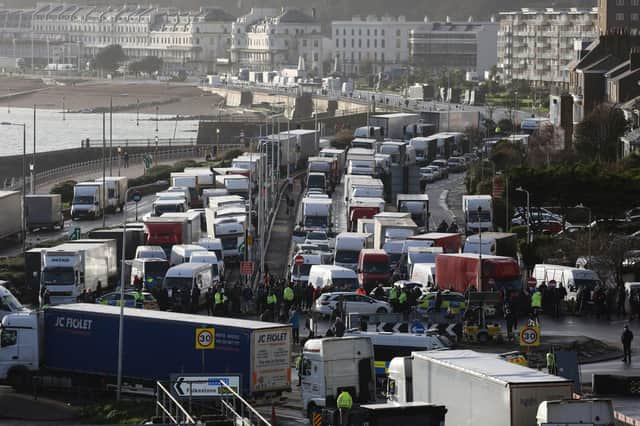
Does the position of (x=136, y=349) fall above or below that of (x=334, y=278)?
above

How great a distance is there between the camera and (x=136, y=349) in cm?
2228

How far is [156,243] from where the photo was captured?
119 ft

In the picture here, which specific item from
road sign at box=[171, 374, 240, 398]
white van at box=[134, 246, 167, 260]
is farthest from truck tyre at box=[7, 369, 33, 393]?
white van at box=[134, 246, 167, 260]

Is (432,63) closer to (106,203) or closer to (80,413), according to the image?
(106,203)

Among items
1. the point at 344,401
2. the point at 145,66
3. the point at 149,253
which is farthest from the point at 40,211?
the point at 145,66

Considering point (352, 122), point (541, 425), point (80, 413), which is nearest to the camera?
point (541, 425)

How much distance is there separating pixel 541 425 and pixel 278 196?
119 feet

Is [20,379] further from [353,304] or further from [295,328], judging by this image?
[353,304]

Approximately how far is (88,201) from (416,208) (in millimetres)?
9486

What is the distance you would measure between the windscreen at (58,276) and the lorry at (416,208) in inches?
521

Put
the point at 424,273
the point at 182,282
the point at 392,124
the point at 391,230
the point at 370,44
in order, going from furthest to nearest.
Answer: the point at 370,44
the point at 392,124
the point at 391,230
the point at 424,273
the point at 182,282

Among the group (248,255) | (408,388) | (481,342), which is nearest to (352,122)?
(248,255)

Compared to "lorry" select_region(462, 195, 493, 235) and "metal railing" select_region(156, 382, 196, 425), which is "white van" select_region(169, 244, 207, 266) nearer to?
"lorry" select_region(462, 195, 493, 235)

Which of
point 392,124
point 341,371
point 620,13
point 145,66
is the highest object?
point 620,13
